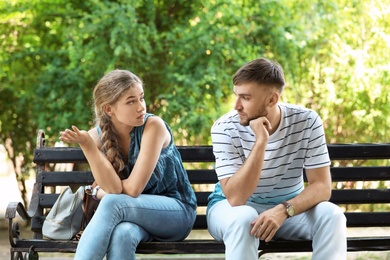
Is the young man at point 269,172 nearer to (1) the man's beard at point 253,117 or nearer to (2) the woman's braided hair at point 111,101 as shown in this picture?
(1) the man's beard at point 253,117

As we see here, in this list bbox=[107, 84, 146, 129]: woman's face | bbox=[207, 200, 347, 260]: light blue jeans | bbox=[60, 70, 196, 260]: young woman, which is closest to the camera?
bbox=[207, 200, 347, 260]: light blue jeans

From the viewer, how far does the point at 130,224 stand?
12.2 feet

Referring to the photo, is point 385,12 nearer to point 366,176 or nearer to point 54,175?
point 366,176

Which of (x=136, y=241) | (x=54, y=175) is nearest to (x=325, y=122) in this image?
(x=54, y=175)

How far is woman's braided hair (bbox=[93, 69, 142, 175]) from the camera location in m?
3.94

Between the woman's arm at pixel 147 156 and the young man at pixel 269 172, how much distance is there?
0.98 ft

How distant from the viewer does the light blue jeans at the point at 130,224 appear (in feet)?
11.8

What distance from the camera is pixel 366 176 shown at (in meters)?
4.48

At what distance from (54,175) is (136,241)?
98 centimetres

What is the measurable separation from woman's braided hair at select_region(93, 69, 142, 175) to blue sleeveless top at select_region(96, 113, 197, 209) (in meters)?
0.06

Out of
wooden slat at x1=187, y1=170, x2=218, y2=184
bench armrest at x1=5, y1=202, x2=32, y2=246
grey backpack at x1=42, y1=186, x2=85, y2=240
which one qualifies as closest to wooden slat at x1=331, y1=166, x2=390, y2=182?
wooden slat at x1=187, y1=170, x2=218, y2=184

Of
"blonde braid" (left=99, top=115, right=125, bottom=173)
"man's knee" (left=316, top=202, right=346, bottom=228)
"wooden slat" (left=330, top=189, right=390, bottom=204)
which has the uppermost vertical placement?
"blonde braid" (left=99, top=115, right=125, bottom=173)

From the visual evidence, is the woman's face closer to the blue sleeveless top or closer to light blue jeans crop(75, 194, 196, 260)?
the blue sleeveless top

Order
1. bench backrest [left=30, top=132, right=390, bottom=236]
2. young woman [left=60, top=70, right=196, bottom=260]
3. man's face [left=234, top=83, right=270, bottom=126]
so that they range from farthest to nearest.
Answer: bench backrest [left=30, top=132, right=390, bottom=236]
man's face [left=234, top=83, right=270, bottom=126]
young woman [left=60, top=70, right=196, bottom=260]
